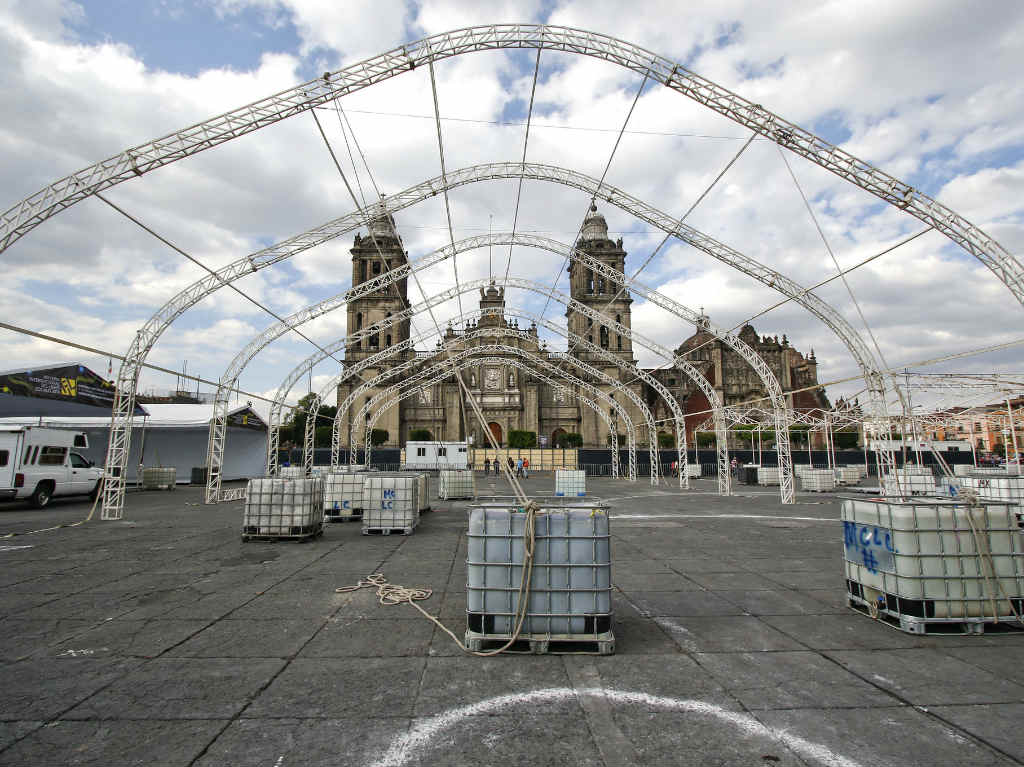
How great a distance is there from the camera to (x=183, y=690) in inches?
151

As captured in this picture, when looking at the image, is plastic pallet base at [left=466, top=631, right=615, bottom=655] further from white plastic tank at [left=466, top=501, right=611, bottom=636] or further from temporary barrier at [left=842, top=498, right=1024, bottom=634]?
temporary barrier at [left=842, top=498, right=1024, bottom=634]

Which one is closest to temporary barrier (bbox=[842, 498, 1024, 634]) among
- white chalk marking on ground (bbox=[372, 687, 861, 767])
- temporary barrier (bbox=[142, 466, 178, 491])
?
white chalk marking on ground (bbox=[372, 687, 861, 767])

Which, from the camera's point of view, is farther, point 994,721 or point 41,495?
Result: point 41,495

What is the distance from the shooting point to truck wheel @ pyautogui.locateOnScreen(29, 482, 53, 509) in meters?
17.5

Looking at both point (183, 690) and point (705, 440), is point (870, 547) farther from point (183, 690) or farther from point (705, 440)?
point (705, 440)

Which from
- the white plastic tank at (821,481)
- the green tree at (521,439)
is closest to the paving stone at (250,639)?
the white plastic tank at (821,481)

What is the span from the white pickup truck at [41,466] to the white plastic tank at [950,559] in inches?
864

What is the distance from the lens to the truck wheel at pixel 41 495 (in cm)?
1747

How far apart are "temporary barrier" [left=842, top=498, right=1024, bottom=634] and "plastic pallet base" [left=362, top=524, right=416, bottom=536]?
920 cm

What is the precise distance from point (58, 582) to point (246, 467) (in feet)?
99.4

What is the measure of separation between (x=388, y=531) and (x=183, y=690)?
8.20m

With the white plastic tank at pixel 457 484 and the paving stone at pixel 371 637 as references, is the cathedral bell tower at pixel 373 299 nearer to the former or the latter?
the white plastic tank at pixel 457 484

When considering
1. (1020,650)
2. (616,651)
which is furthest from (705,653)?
(1020,650)

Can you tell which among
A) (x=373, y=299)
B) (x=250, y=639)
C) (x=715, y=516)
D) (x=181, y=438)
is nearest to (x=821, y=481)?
(x=715, y=516)
